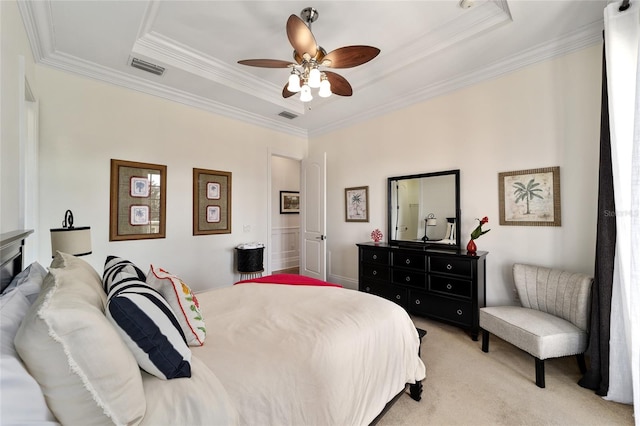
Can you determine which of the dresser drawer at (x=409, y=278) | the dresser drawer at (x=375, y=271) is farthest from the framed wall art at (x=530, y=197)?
the dresser drawer at (x=375, y=271)

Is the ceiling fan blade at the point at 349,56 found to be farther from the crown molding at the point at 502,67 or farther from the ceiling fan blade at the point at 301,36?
the crown molding at the point at 502,67

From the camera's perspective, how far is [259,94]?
3.61 meters

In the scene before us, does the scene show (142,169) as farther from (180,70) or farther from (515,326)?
(515,326)

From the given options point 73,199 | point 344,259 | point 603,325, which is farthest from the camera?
point 344,259

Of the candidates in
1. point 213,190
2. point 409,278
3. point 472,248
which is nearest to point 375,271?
point 409,278

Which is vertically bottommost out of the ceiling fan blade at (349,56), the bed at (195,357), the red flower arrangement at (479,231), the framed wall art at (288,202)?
the bed at (195,357)

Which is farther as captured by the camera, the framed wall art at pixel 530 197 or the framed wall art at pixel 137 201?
the framed wall art at pixel 137 201

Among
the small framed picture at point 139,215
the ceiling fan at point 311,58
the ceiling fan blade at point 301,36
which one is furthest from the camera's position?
the small framed picture at point 139,215

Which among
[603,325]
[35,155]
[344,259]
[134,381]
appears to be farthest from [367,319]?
[35,155]

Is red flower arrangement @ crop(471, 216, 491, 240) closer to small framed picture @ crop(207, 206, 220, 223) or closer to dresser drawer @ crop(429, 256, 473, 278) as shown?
dresser drawer @ crop(429, 256, 473, 278)

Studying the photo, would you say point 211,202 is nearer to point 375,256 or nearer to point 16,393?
point 375,256

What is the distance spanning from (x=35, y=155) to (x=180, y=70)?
1.62m

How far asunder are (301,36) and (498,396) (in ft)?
9.57

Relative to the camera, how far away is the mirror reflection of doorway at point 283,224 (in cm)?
622
